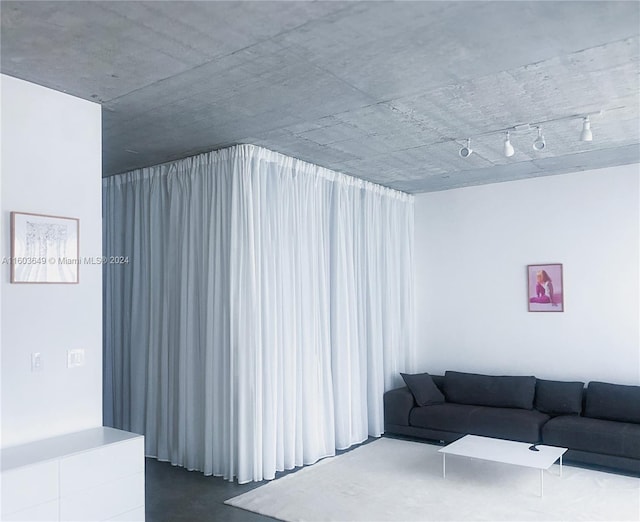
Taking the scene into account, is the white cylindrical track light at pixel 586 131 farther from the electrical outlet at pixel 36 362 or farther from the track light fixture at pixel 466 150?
the electrical outlet at pixel 36 362

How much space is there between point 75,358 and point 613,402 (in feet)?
15.3

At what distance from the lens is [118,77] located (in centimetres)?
322

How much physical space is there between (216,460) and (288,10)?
3.66 meters

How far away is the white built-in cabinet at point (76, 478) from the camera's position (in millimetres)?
2738

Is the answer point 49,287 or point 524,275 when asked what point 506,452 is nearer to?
point 524,275

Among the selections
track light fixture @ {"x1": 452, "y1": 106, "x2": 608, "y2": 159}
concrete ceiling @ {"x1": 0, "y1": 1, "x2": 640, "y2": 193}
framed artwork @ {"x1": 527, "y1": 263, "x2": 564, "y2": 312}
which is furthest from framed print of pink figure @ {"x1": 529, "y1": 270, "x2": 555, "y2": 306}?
track light fixture @ {"x1": 452, "y1": 106, "x2": 608, "y2": 159}

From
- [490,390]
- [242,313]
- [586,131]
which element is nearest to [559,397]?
[490,390]

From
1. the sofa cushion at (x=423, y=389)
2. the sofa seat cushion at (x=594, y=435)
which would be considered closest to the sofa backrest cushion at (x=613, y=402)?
the sofa seat cushion at (x=594, y=435)

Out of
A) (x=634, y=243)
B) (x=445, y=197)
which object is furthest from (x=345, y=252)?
(x=634, y=243)

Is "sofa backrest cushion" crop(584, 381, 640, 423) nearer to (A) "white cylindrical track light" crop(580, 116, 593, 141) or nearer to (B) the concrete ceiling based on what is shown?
(B) the concrete ceiling

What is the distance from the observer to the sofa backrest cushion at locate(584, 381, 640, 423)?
518 centimetres

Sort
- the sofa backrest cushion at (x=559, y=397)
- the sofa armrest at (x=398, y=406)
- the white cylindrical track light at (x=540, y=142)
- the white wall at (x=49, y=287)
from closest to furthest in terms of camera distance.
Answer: the white wall at (x=49, y=287) < the white cylindrical track light at (x=540, y=142) < the sofa backrest cushion at (x=559, y=397) < the sofa armrest at (x=398, y=406)

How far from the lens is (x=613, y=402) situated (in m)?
5.29

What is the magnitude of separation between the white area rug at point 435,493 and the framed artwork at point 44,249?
83.3 inches
